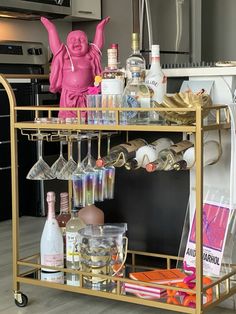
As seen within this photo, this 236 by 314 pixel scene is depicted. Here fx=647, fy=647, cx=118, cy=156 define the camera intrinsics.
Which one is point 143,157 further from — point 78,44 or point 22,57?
point 22,57

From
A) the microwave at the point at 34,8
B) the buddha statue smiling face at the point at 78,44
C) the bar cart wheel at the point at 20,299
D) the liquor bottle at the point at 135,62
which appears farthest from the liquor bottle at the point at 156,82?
the microwave at the point at 34,8

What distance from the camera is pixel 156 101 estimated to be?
226cm

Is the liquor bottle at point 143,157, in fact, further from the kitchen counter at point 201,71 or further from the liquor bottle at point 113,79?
the kitchen counter at point 201,71

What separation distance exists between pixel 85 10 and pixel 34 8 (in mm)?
598

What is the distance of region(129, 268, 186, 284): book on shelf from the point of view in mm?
2312

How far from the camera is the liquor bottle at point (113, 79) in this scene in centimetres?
227

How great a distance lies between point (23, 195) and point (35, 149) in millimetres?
327

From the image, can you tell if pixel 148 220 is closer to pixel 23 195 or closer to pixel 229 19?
pixel 23 195

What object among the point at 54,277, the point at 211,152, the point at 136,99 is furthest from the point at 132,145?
the point at 54,277

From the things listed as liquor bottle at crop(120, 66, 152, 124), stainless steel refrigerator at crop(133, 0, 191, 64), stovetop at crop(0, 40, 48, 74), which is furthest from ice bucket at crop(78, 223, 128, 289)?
stainless steel refrigerator at crop(133, 0, 191, 64)

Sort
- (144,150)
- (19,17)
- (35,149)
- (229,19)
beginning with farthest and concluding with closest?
(229,19)
(19,17)
(35,149)
(144,150)

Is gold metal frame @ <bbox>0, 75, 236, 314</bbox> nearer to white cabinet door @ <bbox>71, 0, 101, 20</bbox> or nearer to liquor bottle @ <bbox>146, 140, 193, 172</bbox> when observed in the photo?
liquor bottle @ <bbox>146, 140, 193, 172</bbox>

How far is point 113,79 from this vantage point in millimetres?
2268

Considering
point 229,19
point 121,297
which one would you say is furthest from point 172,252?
point 229,19
